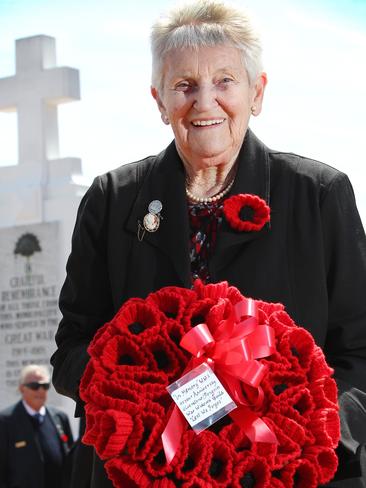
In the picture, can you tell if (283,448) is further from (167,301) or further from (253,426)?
(167,301)

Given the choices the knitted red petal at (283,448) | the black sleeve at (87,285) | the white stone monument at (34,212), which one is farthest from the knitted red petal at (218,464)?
the white stone monument at (34,212)

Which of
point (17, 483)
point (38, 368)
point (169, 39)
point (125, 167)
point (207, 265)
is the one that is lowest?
point (17, 483)

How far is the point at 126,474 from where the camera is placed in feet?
8.52

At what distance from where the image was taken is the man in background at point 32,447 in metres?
10.4

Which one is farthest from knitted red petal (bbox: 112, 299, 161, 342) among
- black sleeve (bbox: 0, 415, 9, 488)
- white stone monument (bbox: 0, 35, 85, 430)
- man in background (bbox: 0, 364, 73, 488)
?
white stone monument (bbox: 0, 35, 85, 430)

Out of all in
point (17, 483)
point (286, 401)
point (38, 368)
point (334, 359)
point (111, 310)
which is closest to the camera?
point (286, 401)

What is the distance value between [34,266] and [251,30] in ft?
42.7

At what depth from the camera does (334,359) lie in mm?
3008

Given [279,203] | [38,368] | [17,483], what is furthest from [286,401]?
[38,368]

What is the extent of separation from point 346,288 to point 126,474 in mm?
777

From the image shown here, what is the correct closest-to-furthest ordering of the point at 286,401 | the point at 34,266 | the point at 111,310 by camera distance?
the point at 286,401, the point at 111,310, the point at 34,266

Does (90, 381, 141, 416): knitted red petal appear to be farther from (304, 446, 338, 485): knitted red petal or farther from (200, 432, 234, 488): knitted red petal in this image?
(304, 446, 338, 485): knitted red petal

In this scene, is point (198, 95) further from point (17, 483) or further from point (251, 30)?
point (17, 483)

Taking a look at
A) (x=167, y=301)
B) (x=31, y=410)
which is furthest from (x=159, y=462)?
(x=31, y=410)
